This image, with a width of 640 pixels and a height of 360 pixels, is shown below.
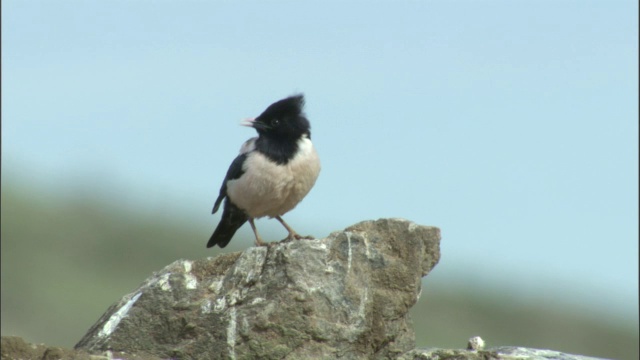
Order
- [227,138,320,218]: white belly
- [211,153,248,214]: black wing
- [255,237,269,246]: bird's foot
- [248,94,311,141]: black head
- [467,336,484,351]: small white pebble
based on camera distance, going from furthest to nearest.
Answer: [211,153,248,214]: black wing → [248,94,311,141]: black head → [227,138,320,218]: white belly → [255,237,269,246]: bird's foot → [467,336,484,351]: small white pebble

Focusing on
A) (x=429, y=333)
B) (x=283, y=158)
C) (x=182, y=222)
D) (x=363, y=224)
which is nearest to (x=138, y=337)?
(x=363, y=224)

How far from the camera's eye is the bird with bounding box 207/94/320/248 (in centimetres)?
1590

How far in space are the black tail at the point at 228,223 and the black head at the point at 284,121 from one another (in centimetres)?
117

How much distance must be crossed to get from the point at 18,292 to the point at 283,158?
1198 inches

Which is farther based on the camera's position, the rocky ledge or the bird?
the bird

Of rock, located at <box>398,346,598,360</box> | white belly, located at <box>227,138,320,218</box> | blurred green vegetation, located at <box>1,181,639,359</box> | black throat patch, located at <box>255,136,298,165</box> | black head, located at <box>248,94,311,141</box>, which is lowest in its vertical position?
blurred green vegetation, located at <box>1,181,639,359</box>

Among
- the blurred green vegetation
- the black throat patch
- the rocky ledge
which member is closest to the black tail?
the black throat patch

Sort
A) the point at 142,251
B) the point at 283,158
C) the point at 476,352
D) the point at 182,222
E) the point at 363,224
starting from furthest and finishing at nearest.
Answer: the point at 182,222 < the point at 142,251 < the point at 283,158 < the point at 363,224 < the point at 476,352

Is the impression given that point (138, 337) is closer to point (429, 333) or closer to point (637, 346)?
point (429, 333)

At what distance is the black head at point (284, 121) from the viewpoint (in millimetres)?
16062

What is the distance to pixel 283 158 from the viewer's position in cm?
1595

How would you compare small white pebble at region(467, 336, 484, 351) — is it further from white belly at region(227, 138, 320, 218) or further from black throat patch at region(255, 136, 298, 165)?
black throat patch at region(255, 136, 298, 165)

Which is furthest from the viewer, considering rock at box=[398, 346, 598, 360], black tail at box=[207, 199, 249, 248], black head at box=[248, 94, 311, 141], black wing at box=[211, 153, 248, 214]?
black tail at box=[207, 199, 249, 248]

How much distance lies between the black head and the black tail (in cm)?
117
